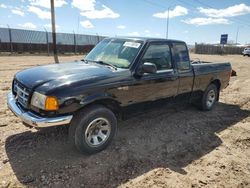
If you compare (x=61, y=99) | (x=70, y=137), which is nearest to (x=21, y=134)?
(x=70, y=137)

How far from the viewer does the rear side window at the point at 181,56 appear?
5.32 m

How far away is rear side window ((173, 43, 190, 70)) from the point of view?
17.5 feet

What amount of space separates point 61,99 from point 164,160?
1909 mm

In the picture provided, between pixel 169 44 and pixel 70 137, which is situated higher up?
pixel 169 44

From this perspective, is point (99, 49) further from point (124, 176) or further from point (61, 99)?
point (124, 176)

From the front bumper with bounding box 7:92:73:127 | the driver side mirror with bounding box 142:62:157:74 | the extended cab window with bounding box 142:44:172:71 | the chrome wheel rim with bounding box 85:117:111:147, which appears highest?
the extended cab window with bounding box 142:44:172:71

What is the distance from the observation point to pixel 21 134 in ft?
15.0

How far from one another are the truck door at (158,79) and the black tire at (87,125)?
728mm

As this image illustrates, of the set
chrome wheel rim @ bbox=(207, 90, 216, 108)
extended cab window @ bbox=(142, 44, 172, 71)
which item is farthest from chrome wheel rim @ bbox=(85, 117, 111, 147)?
chrome wheel rim @ bbox=(207, 90, 216, 108)

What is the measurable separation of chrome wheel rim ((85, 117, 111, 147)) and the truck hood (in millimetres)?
717

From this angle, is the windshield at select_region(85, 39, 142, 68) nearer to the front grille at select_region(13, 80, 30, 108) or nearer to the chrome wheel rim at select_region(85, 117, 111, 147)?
the chrome wheel rim at select_region(85, 117, 111, 147)

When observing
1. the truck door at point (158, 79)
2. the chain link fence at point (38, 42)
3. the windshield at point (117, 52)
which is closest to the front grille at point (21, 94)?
the windshield at point (117, 52)

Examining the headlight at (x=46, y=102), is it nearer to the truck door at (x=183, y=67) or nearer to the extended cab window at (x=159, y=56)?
the extended cab window at (x=159, y=56)

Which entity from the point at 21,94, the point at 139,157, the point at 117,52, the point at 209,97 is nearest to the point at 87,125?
the point at 139,157
